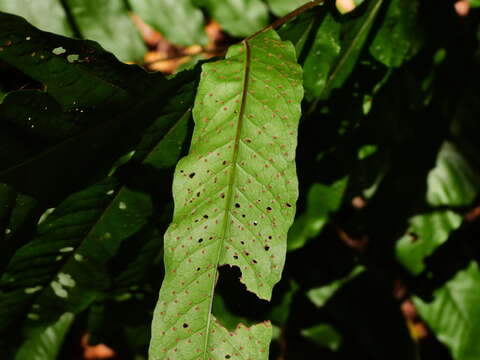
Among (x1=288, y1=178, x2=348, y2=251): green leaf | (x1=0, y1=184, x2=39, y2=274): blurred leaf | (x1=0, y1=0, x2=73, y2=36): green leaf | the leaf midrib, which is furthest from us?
(x1=288, y1=178, x2=348, y2=251): green leaf

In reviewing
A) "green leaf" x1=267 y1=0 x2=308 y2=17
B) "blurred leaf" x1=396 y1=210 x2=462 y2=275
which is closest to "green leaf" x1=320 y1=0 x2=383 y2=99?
"green leaf" x1=267 y1=0 x2=308 y2=17

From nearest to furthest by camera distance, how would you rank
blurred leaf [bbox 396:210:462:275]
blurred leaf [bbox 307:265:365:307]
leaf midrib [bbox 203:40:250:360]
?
leaf midrib [bbox 203:40:250:360] → blurred leaf [bbox 396:210:462:275] → blurred leaf [bbox 307:265:365:307]

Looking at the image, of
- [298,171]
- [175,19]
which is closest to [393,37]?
[298,171]

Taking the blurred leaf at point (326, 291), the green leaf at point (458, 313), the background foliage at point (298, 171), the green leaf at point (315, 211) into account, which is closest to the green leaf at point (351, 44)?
the background foliage at point (298, 171)

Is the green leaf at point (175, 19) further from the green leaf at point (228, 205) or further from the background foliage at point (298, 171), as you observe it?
the green leaf at point (228, 205)

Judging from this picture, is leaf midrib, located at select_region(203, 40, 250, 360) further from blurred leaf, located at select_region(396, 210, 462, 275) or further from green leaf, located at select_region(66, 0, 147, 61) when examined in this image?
blurred leaf, located at select_region(396, 210, 462, 275)

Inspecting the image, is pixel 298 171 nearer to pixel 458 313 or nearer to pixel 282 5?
pixel 282 5

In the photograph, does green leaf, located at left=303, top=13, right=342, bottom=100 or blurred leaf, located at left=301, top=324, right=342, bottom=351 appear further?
blurred leaf, located at left=301, top=324, right=342, bottom=351
